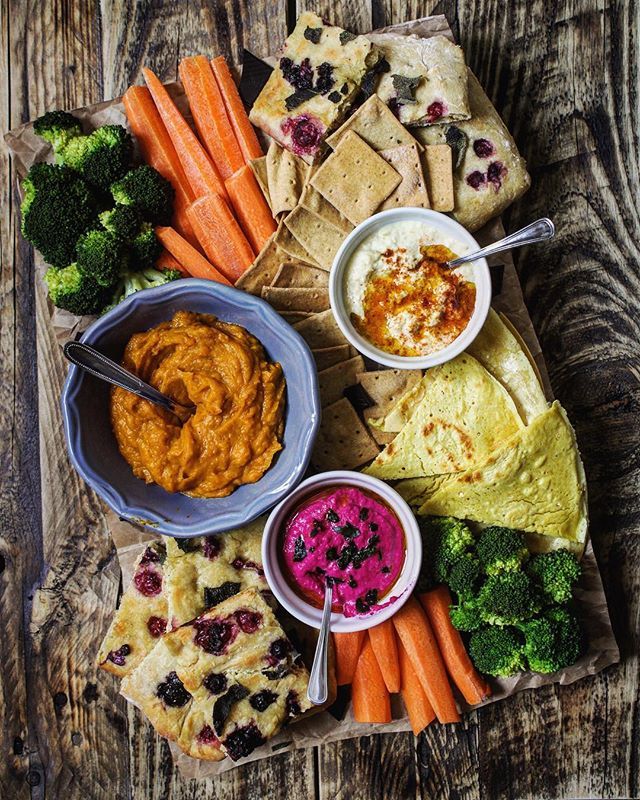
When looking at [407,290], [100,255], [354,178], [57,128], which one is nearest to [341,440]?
[407,290]

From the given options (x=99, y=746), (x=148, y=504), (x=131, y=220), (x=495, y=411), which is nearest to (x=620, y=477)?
(x=495, y=411)

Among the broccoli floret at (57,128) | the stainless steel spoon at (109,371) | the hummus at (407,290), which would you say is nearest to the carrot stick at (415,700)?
the hummus at (407,290)

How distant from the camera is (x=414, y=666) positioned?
3.69 meters

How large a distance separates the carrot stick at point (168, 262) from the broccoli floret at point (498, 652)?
2271mm

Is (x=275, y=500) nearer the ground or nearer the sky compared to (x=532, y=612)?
nearer the sky

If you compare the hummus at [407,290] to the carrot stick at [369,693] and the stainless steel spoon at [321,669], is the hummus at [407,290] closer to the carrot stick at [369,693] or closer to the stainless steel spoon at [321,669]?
the stainless steel spoon at [321,669]

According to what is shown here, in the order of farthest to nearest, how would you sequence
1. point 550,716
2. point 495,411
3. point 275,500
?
1. point 550,716
2. point 495,411
3. point 275,500

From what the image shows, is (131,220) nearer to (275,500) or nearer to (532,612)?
(275,500)

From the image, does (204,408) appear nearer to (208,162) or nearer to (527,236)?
(208,162)

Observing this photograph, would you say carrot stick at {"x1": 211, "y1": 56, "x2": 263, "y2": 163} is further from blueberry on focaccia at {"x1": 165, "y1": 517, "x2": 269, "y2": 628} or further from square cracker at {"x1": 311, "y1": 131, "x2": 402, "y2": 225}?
blueberry on focaccia at {"x1": 165, "y1": 517, "x2": 269, "y2": 628}

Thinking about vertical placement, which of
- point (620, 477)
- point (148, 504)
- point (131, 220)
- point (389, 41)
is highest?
point (389, 41)

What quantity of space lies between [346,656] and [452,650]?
1.65 feet

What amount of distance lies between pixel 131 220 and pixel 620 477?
8.96ft

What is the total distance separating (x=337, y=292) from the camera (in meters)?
3.52
